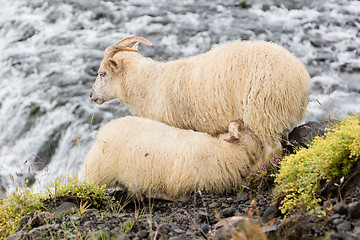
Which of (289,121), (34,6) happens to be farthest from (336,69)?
(34,6)

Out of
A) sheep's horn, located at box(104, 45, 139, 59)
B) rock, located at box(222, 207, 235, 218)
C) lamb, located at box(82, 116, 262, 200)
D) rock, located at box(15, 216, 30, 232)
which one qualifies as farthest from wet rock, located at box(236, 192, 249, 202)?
sheep's horn, located at box(104, 45, 139, 59)

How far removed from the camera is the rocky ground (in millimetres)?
2822

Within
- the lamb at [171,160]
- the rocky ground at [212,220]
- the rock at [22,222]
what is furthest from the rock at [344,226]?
the rock at [22,222]

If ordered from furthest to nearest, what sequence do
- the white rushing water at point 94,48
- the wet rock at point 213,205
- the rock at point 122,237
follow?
the white rushing water at point 94,48 → the wet rock at point 213,205 → the rock at point 122,237

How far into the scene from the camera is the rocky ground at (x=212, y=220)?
9.26 ft

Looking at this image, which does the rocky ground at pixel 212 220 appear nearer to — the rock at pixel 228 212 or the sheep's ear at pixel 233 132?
the rock at pixel 228 212

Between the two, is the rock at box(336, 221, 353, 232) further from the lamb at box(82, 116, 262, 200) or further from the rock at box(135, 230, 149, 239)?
the lamb at box(82, 116, 262, 200)

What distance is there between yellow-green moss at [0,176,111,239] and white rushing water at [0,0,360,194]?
271cm

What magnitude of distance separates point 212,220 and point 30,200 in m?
1.90

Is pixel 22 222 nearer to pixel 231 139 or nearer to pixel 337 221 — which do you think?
pixel 231 139

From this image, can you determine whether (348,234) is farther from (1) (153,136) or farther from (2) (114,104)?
(2) (114,104)

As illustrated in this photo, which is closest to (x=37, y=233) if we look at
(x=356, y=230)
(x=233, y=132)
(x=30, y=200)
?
(x=30, y=200)

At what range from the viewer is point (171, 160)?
15.6ft

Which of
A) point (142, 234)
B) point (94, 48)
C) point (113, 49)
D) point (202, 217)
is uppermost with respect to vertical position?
point (113, 49)
